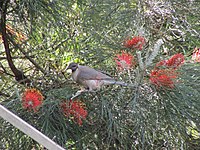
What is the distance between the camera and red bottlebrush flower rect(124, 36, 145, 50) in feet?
2.63

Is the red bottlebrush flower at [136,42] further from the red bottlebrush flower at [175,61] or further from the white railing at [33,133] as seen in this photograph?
the white railing at [33,133]

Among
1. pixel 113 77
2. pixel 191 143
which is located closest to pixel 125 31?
pixel 113 77

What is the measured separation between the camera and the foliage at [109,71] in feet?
2.52

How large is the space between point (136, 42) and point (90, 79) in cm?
11

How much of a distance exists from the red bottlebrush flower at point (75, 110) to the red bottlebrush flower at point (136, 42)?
0.46 feet

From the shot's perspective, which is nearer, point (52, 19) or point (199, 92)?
point (199, 92)

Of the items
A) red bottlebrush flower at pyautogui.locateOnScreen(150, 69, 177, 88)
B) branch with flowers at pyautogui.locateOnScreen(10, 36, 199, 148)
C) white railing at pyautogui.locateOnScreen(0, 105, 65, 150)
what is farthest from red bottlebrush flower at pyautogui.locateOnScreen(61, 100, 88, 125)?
white railing at pyautogui.locateOnScreen(0, 105, 65, 150)

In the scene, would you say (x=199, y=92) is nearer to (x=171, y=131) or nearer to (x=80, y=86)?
(x=171, y=131)

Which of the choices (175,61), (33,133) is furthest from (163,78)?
A: (33,133)

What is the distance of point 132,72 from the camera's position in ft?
2.59

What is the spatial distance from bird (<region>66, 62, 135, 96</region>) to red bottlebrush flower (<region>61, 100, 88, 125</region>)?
0.08 ft

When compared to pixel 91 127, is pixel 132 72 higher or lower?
higher

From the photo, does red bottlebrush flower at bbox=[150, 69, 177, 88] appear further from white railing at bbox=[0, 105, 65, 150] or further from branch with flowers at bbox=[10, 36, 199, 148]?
white railing at bbox=[0, 105, 65, 150]

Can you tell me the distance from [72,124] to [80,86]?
8 centimetres
